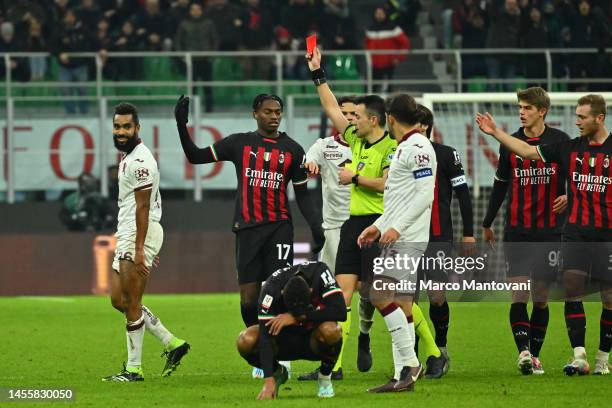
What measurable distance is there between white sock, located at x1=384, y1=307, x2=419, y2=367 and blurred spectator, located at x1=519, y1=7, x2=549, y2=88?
13.6m

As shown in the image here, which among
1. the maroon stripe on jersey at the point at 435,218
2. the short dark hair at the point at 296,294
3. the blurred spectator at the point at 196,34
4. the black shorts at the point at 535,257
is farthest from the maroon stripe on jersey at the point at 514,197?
the blurred spectator at the point at 196,34

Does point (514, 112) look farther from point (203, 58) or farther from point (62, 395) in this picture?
point (62, 395)

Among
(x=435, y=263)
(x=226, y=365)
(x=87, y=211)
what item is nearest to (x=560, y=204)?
(x=435, y=263)

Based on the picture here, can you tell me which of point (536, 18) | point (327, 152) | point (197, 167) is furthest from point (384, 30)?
point (327, 152)

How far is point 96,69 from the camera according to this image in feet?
71.7

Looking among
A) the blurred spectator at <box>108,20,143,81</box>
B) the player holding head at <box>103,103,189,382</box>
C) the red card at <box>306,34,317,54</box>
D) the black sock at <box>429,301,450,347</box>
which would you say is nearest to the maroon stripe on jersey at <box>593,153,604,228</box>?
the black sock at <box>429,301,450,347</box>

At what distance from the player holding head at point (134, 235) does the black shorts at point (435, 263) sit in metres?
2.09

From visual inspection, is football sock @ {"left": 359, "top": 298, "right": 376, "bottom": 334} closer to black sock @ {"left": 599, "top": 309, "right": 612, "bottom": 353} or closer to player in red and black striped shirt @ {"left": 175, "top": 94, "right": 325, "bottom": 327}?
player in red and black striped shirt @ {"left": 175, "top": 94, "right": 325, "bottom": 327}

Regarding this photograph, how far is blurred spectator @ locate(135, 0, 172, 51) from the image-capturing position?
74.9 ft

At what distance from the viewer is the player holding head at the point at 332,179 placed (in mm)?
11500

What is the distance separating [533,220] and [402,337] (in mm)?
2170

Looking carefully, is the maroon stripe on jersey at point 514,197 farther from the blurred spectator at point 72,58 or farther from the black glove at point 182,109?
the blurred spectator at point 72,58

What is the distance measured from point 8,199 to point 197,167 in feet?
9.82

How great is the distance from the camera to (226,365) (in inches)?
448
